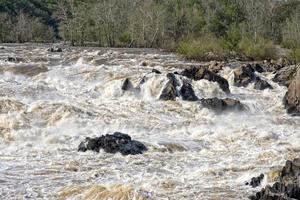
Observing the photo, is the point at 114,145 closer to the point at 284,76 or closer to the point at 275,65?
the point at 284,76

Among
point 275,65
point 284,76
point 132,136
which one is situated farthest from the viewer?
point 275,65

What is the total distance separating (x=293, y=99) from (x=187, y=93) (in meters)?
3.90

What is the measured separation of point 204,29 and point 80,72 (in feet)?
85.2

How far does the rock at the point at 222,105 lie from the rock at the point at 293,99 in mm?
1696

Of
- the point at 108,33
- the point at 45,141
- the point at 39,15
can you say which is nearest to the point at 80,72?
the point at 45,141

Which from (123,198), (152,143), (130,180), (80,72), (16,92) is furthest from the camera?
(80,72)

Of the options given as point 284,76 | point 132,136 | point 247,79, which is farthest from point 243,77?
point 132,136

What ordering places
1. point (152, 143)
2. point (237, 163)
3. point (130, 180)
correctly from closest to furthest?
point (130, 180) → point (237, 163) → point (152, 143)

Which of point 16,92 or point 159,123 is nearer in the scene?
point 159,123

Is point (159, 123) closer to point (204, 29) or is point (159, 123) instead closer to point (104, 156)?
point (104, 156)

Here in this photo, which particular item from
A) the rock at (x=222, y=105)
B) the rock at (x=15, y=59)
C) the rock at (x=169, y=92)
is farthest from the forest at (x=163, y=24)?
the rock at (x=222, y=105)

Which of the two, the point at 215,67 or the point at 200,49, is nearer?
the point at 215,67

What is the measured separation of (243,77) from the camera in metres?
25.6

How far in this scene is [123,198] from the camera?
36.1ft
